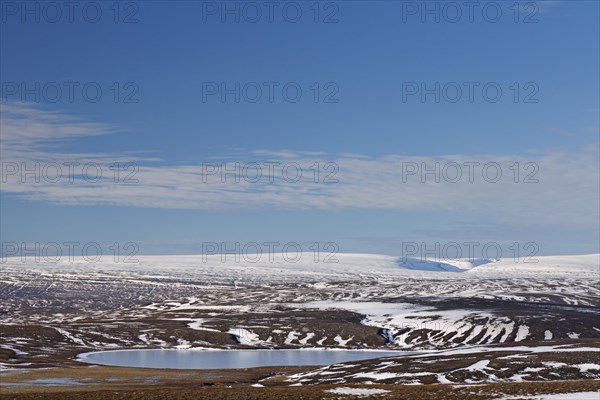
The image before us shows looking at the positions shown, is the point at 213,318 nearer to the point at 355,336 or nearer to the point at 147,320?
the point at 147,320

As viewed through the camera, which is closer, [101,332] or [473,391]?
[473,391]

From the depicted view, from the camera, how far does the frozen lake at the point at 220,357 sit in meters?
96.6

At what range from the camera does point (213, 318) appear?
15112 cm

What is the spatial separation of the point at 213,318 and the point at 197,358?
45.9 meters

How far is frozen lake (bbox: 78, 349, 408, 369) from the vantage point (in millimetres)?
96625

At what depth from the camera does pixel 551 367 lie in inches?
2953

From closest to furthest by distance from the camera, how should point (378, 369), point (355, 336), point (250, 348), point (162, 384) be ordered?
point (162, 384) < point (378, 369) < point (250, 348) < point (355, 336)

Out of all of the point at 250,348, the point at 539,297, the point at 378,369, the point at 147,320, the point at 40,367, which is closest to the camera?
the point at 378,369

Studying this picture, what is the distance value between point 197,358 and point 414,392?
58828 mm

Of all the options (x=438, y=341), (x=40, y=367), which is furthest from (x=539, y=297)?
(x=40, y=367)

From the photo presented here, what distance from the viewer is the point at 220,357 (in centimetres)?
10725

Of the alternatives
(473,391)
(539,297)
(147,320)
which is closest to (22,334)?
(147,320)

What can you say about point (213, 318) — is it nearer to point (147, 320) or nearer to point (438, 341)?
point (147, 320)

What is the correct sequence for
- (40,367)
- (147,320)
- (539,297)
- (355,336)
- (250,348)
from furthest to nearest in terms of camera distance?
(539,297) → (147,320) → (355,336) → (250,348) → (40,367)
